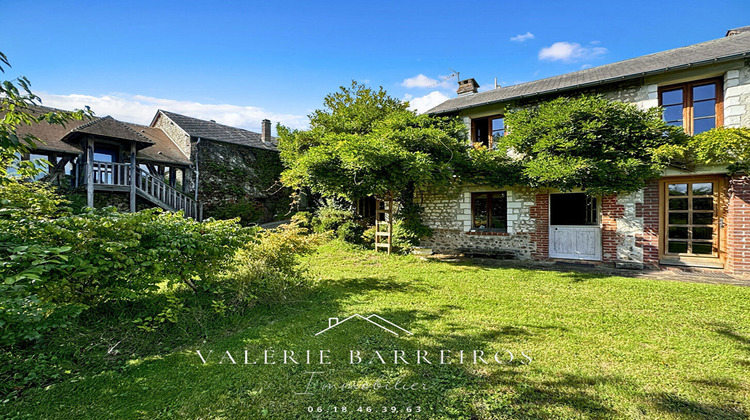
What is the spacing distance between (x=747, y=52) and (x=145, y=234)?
1111 cm

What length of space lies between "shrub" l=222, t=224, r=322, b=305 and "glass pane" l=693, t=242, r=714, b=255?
944 cm

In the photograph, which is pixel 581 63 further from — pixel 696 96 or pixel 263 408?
pixel 263 408

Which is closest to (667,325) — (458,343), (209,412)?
(458,343)

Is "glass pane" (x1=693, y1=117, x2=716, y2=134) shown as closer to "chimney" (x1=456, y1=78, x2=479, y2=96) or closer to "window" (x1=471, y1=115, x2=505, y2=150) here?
"window" (x1=471, y1=115, x2=505, y2=150)

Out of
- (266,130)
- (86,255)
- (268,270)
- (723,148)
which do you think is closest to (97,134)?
(266,130)

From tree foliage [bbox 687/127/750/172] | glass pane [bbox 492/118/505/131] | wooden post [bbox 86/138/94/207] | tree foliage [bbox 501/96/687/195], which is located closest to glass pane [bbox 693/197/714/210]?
tree foliage [bbox 687/127/750/172]

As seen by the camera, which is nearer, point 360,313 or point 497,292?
point 360,313

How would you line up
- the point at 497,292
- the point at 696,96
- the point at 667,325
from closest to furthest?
the point at 667,325 < the point at 497,292 < the point at 696,96

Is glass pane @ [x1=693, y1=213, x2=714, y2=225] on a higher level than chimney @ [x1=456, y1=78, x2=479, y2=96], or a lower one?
lower

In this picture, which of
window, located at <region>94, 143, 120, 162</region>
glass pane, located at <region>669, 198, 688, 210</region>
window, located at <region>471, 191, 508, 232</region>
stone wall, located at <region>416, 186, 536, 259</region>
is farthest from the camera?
window, located at <region>94, 143, 120, 162</region>

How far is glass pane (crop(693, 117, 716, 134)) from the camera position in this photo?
274 inches

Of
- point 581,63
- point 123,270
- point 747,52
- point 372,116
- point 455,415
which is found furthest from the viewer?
point 372,116

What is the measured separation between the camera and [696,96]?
282 inches

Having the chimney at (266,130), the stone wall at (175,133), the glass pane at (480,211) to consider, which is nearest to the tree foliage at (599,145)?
the glass pane at (480,211)
